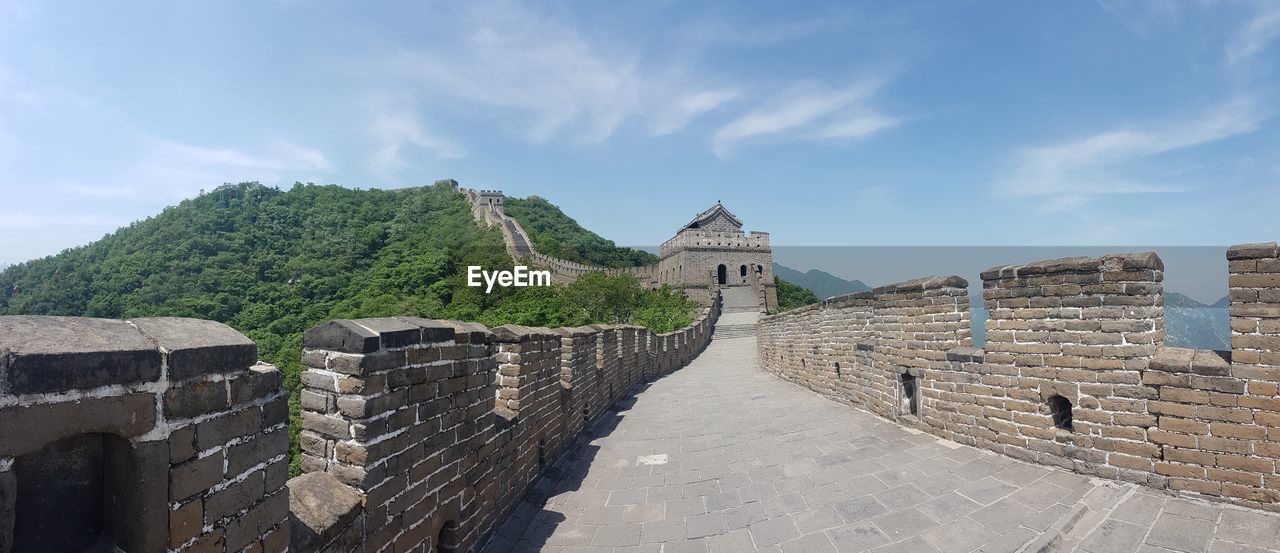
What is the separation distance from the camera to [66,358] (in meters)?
1.33

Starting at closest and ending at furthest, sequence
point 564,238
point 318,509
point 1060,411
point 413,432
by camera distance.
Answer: point 318,509, point 413,432, point 1060,411, point 564,238

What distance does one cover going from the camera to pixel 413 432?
3061mm

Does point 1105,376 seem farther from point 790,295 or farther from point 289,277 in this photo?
point 289,277

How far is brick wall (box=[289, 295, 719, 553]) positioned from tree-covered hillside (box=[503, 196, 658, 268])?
48506 millimetres

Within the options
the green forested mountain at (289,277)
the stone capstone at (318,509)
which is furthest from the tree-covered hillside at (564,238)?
the stone capstone at (318,509)

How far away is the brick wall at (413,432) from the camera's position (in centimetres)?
265

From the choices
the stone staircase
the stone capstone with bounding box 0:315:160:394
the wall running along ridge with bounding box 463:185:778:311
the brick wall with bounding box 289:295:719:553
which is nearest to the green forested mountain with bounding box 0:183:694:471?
the stone staircase

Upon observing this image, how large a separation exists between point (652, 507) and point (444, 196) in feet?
255

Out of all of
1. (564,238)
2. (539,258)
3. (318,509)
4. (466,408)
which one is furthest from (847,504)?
(564,238)

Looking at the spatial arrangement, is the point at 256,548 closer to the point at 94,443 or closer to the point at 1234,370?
the point at 94,443

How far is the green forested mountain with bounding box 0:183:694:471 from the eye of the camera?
34219 mm

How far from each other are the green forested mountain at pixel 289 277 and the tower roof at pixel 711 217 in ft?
42.9

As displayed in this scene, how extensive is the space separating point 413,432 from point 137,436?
5.33ft

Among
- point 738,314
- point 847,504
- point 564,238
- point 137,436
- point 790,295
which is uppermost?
point 564,238
